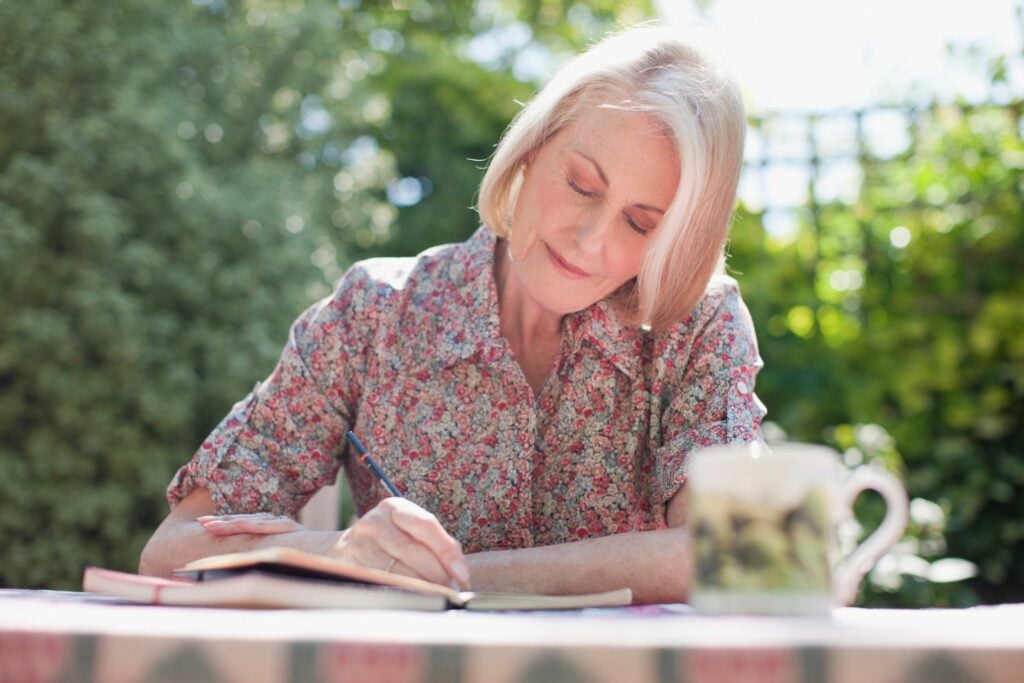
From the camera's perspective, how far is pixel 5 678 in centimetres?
56

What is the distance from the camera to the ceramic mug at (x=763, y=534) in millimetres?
696

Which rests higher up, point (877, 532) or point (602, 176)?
point (602, 176)

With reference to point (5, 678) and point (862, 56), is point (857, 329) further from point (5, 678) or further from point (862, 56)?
point (5, 678)

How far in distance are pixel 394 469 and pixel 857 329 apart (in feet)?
9.21

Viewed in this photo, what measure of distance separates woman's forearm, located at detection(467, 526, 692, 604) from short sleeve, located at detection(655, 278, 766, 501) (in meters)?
0.27

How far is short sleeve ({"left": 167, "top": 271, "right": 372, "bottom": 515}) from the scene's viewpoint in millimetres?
1520

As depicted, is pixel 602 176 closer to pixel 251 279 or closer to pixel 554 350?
pixel 554 350

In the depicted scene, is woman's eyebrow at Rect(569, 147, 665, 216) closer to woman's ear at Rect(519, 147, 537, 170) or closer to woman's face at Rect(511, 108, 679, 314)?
woman's face at Rect(511, 108, 679, 314)

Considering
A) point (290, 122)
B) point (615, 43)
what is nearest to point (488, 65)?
point (290, 122)

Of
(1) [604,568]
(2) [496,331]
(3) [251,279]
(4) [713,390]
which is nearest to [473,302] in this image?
(2) [496,331]

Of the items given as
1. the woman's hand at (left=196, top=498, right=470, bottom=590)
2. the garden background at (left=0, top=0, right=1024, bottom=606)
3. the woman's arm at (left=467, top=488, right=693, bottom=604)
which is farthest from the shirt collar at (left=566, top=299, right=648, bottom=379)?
the garden background at (left=0, top=0, right=1024, bottom=606)

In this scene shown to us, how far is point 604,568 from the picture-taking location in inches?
46.3

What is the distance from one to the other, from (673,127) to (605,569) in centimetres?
69

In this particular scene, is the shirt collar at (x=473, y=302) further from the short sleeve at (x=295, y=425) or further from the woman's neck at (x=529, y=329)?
the short sleeve at (x=295, y=425)
